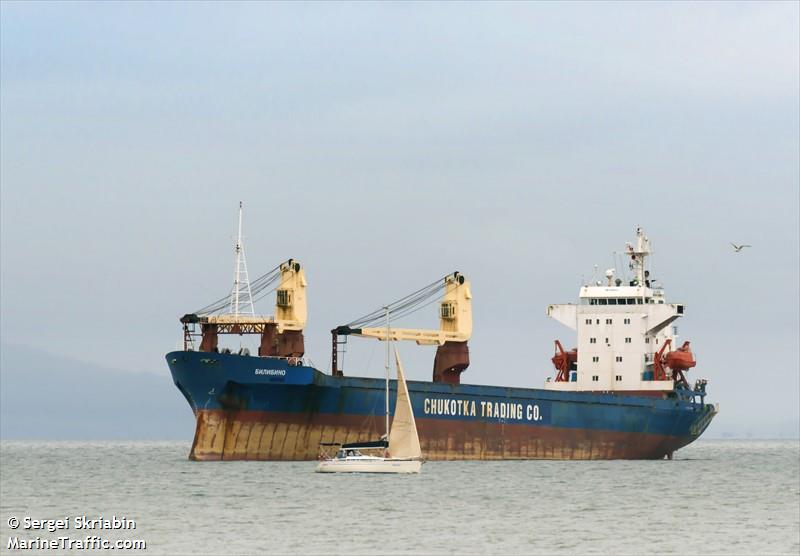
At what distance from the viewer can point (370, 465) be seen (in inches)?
2366

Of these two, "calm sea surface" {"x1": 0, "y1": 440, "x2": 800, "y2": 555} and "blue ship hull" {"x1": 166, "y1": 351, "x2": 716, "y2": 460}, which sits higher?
"blue ship hull" {"x1": 166, "y1": 351, "x2": 716, "y2": 460}

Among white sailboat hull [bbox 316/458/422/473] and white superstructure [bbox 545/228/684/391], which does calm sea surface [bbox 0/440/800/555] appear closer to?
white sailboat hull [bbox 316/458/422/473]

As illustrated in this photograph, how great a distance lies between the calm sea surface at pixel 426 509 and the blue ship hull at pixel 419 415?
1.70 metres

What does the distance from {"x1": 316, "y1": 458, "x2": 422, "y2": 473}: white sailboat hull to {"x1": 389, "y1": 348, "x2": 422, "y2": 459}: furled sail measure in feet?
1.12

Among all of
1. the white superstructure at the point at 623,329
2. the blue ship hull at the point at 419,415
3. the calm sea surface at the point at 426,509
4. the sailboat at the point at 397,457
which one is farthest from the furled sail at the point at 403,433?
the white superstructure at the point at 623,329

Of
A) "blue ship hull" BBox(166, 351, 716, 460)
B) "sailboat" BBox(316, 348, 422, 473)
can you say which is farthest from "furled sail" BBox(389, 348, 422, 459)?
"blue ship hull" BBox(166, 351, 716, 460)

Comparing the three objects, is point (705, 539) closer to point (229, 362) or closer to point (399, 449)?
point (399, 449)

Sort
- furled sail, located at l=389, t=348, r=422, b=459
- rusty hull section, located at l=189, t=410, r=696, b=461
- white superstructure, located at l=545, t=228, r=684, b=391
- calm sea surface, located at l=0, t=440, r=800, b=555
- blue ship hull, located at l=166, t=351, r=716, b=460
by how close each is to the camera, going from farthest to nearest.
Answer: white superstructure, located at l=545, t=228, r=684, b=391 → rusty hull section, located at l=189, t=410, r=696, b=461 → blue ship hull, located at l=166, t=351, r=716, b=460 → furled sail, located at l=389, t=348, r=422, b=459 → calm sea surface, located at l=0, t=440, r=800, b=555

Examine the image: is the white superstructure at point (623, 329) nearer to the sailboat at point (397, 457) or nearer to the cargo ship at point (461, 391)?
the cargo ship at point (461, 391)

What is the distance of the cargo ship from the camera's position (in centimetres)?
6625

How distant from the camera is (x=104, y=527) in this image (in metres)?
41.7

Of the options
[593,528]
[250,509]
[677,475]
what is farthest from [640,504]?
[677,475]

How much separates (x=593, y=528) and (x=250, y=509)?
10.7 m

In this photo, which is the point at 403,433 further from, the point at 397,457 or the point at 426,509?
the point at 426,509
